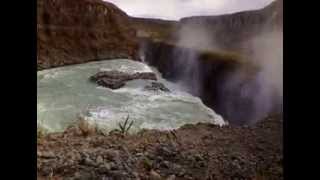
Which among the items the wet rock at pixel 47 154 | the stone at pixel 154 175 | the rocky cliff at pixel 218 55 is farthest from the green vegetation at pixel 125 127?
the rocky cliff at pixel 218 55

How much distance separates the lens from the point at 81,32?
973 centimetres

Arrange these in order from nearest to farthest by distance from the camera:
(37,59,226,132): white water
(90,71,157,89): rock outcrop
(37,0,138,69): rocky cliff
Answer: (37,59,226,132): white water, (90,71,157,89): rock outcrop, (37,0,138,69): rocky cliff

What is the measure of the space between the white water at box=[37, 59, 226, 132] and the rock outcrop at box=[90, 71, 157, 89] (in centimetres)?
11

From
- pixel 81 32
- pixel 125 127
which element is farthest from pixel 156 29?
pixel 125 127

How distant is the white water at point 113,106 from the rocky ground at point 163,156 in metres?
0.90

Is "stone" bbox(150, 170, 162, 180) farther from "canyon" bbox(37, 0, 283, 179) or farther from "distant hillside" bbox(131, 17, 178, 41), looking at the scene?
"distant hillside" bbox(131, 17, 178, 41)

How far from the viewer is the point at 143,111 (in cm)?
513

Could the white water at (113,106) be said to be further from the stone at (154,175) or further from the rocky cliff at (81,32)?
the rocky cliff at (81,32)

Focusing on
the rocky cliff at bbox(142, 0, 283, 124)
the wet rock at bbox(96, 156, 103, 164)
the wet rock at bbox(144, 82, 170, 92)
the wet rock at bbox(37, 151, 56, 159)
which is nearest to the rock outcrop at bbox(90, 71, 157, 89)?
the wet rock at bbox(144, 82, 170, 92)

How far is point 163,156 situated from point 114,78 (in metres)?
3.71

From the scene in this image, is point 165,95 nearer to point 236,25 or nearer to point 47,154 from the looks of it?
point 47,154

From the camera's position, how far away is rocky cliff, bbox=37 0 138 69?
9.11 meters
